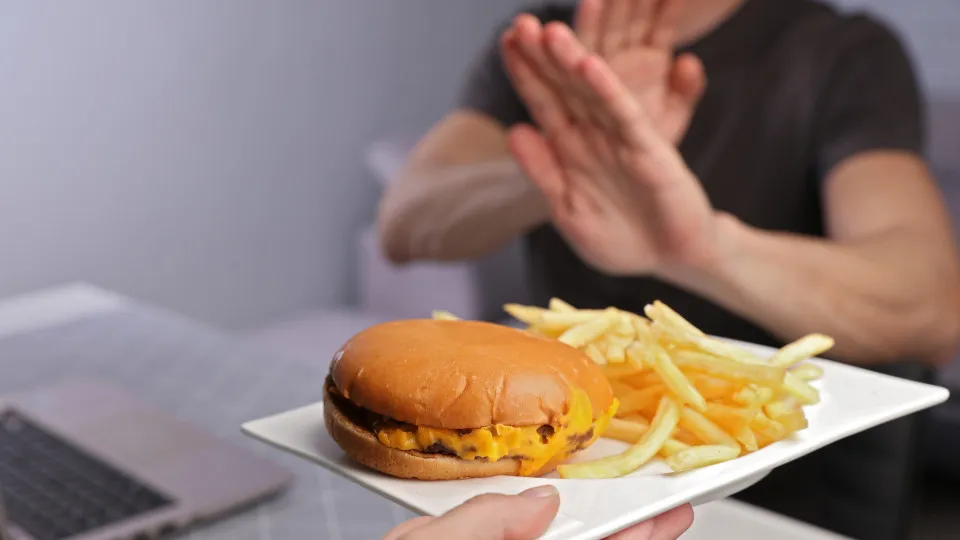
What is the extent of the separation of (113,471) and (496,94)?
1.29m

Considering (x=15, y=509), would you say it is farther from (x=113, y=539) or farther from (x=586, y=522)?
(x=586, y=522)

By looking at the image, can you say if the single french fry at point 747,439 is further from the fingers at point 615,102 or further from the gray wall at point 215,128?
the gray wall at point 215,128

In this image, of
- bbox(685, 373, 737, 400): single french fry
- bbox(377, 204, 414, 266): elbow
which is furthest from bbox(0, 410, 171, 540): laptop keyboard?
bbox(377, 204, 414, 266): elbow

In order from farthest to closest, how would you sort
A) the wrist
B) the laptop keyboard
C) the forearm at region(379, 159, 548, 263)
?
the forearm at region(379, 159, 548, 263)
the wrist
the laptop keyboard

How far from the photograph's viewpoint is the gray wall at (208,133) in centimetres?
292

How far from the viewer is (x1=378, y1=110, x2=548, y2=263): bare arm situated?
71.1 inches

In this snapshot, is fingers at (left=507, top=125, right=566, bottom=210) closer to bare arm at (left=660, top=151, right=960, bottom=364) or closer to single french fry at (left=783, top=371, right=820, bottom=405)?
bare arm at (left=660, top=151, right=960, bottom=364)

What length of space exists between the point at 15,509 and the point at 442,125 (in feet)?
4.41

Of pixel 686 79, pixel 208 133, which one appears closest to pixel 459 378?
pixel 686 79

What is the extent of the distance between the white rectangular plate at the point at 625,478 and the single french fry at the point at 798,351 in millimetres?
28

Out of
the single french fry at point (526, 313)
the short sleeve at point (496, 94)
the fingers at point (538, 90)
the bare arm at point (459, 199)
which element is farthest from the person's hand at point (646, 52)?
the short sleeve at point (496, 94)

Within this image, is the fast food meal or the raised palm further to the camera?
the raised palm

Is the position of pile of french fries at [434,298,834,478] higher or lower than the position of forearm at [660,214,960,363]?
higher

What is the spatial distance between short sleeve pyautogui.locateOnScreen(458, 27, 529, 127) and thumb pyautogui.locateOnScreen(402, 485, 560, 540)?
1.61 meters
